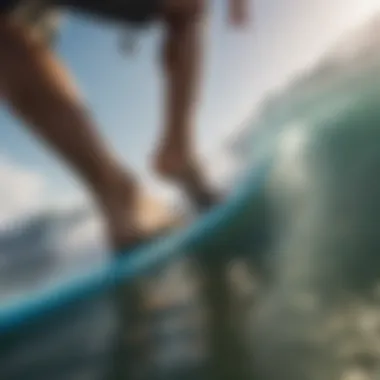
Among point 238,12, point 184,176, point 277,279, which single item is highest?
point 238,12

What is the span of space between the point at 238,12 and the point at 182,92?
0.31 ft

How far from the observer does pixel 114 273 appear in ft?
2.70

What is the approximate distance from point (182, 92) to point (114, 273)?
0.17 metres

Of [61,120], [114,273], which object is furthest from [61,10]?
[114,273]

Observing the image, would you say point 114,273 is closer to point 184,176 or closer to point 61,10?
point 184,176

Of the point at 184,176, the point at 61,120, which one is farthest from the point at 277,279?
the point at 61,120

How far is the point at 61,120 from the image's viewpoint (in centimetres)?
83

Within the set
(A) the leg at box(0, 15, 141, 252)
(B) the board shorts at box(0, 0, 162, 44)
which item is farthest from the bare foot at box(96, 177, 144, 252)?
(B) the board shorts at box(0, 0, 162, 44)

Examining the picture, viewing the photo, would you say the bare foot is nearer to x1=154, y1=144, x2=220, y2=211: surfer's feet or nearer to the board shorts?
x1=154, y1=144, x2=220, y2=211: surfer's feet

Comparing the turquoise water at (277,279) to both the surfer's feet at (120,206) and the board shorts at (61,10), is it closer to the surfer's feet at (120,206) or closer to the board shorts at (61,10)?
the surfer's feet at (120,206)

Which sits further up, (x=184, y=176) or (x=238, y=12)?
(x=238, y=12)

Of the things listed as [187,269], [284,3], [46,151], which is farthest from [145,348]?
[284,3]

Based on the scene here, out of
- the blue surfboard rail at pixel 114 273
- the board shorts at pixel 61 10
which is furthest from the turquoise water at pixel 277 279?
the board shorts at pixel 61 10

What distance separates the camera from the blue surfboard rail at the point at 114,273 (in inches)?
32.2
